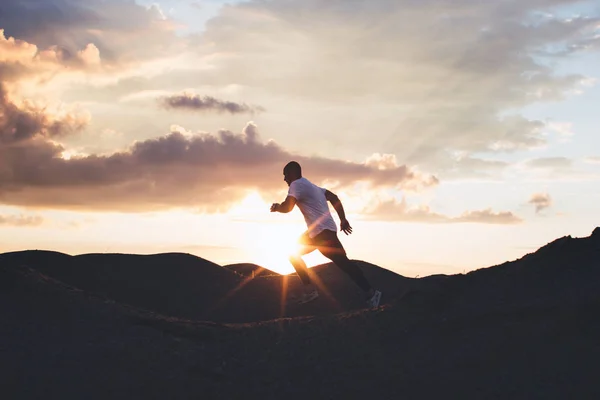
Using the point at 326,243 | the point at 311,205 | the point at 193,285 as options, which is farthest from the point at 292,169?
the point at 193,285

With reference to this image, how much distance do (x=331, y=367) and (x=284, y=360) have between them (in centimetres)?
68

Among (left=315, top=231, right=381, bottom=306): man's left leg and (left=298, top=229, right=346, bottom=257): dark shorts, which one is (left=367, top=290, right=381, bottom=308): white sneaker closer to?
(left=315, top=231, right=381, bottom=306): man's left leg

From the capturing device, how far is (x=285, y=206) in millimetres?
11609

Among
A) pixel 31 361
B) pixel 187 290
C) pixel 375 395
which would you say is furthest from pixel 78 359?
pixel 187 290

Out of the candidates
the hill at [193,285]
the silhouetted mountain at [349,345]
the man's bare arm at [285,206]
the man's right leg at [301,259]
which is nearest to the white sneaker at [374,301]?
the silhouetted mountain at [349,345]

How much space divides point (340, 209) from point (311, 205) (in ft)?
2.02

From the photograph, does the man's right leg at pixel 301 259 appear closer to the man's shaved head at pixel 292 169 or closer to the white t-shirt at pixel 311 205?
the white t-shirt at pixel 311 205

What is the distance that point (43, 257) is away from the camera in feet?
56.0

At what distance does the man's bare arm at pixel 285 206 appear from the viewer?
11.6 m

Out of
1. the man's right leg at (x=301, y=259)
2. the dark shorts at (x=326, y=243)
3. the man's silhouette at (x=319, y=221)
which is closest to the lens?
the man's silhouette at (x=319, y=221)

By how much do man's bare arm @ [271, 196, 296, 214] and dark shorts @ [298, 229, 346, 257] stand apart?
27.5 inches

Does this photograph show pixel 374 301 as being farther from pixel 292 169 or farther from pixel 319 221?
pixel 292 169

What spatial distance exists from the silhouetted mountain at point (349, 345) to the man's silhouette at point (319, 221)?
104 cm

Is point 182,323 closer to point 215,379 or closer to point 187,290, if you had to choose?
point 215,379
